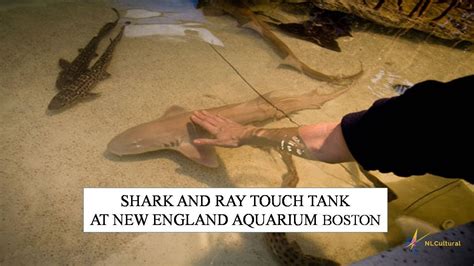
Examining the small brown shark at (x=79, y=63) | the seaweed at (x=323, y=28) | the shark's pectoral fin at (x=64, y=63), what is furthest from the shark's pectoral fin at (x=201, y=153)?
the seaweed at (x=323, y=28)

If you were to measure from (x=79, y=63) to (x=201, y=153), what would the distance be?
2.15 metres

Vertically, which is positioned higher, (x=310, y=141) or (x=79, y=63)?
(x=310, y=141)

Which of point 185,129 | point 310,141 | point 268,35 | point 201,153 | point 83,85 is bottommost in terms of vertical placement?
point 201,153

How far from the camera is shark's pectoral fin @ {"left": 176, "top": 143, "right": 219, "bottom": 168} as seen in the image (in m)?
3.22

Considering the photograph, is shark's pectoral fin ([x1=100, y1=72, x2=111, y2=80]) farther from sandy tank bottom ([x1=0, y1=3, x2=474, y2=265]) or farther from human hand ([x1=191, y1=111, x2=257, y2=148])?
human hand ([x1=191, y1=111, x2=257, y2=148])

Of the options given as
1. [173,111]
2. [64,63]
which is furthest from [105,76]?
[173,111]

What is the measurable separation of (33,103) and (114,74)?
948 millimetres

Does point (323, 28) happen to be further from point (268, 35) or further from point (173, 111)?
point (173, 111)

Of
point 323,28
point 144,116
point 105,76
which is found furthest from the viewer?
point 323,28

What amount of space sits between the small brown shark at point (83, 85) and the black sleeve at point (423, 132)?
3063 millimetres

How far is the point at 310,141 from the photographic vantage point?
8.67 ft

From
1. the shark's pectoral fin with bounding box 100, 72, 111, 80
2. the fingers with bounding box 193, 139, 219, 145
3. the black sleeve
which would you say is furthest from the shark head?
the black sleeve

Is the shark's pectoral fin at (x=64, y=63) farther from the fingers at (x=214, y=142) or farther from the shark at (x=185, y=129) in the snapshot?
the fingers at (x=214, y=142)

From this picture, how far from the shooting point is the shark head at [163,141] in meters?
3.23
